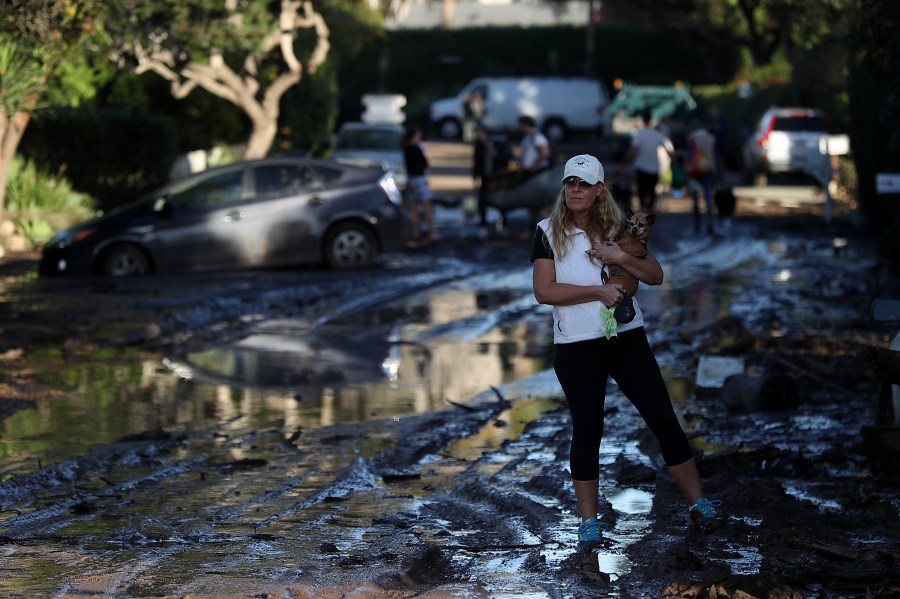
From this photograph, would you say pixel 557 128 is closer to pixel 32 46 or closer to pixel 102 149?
pixel 102 149

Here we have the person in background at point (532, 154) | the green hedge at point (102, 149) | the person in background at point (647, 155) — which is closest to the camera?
the person in background at point (647, 155)

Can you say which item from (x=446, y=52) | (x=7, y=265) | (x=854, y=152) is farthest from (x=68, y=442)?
(x=446, y=52)

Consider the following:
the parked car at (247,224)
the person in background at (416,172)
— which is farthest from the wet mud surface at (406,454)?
the person in background at (416,172)

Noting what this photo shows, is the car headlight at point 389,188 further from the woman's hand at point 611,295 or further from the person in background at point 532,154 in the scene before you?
the woman's hand at point 611,295

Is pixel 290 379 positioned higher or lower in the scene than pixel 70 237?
lower

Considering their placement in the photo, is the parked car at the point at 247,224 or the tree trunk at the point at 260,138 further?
the tree trunk at the point at 260,138

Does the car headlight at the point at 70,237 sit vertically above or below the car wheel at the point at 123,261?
above

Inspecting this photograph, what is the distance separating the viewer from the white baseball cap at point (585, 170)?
A: 636 cm

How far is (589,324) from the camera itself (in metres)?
6.34

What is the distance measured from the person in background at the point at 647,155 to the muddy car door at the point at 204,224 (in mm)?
6868

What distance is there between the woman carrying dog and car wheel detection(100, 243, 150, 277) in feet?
39.4

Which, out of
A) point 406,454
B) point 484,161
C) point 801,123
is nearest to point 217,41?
point 484,161

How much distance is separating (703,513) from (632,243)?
4.18 ft

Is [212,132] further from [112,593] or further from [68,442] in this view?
[112,593]
